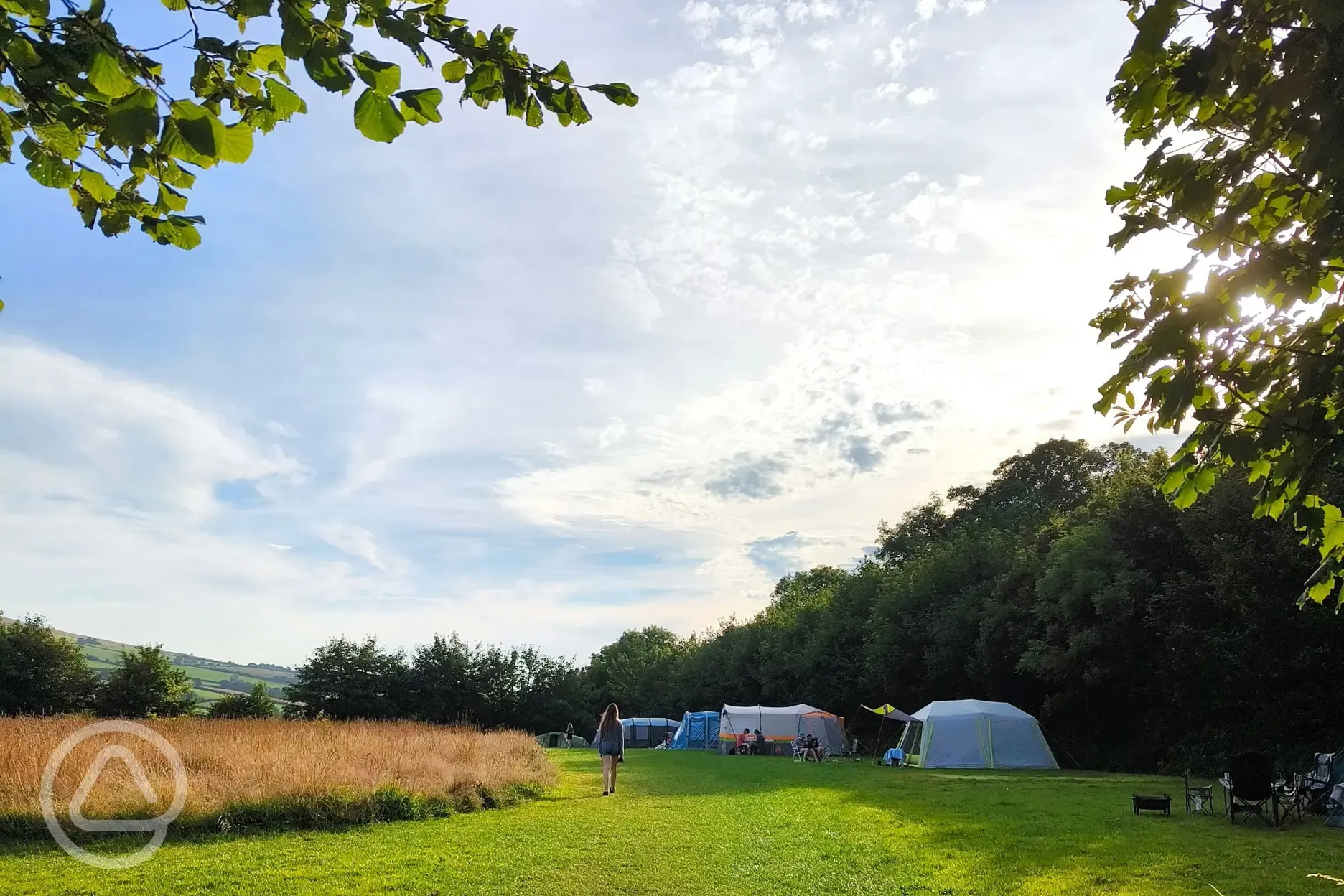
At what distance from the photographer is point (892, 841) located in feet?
28.9

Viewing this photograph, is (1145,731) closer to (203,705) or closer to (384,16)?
(384,16)

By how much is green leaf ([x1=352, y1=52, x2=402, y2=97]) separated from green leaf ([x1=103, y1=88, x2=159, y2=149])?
1.58 feet

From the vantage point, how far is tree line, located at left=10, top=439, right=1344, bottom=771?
17.6 meters

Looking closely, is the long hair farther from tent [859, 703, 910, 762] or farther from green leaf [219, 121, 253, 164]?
tent [859, 703, 910, 762]

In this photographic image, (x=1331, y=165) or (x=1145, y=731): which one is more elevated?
(x=1331, y=165)

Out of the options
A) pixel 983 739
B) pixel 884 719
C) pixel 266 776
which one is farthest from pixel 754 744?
pixel 266 776

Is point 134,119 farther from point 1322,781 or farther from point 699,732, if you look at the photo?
A: point 699,732

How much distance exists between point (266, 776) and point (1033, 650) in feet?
72.5

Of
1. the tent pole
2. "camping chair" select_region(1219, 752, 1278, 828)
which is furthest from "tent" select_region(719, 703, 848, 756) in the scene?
"camping chair" select_region(1219, 752, 1278, 828)

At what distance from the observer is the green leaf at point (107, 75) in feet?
6.70

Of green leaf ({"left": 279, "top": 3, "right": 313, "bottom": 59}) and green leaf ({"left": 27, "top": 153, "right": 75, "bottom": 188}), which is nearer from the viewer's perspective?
green leaf ({"left": 279, "top": 3, "right": 313, "bottom": 59})

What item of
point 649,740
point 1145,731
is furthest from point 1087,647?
point 649,740

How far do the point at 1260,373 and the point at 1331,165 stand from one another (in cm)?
92

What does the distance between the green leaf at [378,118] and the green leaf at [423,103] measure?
32 mm
